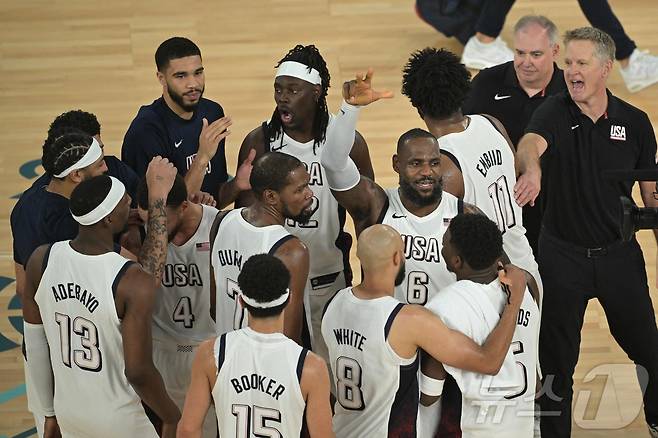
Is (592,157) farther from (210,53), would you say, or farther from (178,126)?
(210,53)

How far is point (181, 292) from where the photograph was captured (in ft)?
15.9

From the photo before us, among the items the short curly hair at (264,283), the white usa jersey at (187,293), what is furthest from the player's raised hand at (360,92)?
the short curly hair at (264,283)

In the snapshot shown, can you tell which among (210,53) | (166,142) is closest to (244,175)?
(166,142)

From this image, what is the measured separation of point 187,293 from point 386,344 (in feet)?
4.23

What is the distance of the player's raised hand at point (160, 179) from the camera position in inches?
180

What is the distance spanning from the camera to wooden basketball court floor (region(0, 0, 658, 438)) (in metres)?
8.66

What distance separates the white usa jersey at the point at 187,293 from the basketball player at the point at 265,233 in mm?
255

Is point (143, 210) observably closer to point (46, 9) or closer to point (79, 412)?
point (79, 412)

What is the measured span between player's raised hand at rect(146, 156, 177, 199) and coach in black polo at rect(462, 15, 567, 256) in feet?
6.27

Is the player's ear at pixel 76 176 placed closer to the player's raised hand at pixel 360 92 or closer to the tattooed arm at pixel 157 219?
the tattooed arm at pixel 157 219

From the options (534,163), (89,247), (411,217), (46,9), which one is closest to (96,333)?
(89,247)

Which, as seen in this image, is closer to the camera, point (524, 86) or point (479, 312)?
point (479, 312)

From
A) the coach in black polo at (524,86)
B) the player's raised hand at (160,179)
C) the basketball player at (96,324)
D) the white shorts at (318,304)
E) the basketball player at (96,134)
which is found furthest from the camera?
the coach in black polo at (524,86)

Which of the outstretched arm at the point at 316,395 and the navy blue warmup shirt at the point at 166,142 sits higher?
the navy blue warmup shirt at the point at 166,142
